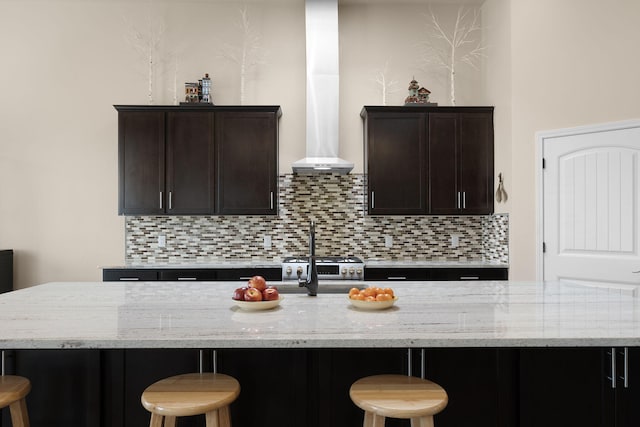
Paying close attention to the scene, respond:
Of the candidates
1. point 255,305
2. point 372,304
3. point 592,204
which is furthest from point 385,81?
point 255,305

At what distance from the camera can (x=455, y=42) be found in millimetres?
4922

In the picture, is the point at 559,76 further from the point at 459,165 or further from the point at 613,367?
the point at 613,367

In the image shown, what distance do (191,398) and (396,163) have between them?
3.35m

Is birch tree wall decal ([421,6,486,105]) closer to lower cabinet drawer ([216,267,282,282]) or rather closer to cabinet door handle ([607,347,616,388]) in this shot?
lower cabinet drawer ([216,267,282,282])

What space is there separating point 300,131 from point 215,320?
3.21m

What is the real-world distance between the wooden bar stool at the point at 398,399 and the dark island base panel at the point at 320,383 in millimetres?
271

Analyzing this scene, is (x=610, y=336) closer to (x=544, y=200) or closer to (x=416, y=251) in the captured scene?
(x=544, y=200)

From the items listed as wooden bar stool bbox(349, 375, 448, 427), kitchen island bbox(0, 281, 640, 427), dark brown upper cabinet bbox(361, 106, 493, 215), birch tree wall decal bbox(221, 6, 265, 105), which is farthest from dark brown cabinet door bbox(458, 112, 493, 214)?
wooden bar stool bbox(349, 375, 448, 427)

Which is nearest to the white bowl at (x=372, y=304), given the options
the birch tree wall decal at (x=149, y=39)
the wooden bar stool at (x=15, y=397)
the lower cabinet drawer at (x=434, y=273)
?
the wooden bar stool at (x=15, y=397)

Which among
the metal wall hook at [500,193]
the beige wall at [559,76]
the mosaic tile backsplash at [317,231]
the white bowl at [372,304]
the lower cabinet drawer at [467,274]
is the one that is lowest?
the lower cabinet drawer at [467,274]

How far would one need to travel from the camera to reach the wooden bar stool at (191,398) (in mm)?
1604

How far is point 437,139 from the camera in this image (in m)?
4.54

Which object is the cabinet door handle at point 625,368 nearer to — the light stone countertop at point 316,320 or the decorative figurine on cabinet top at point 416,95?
the light stone countertop at point 316,320

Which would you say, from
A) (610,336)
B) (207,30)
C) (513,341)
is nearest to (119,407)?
(513,341)
